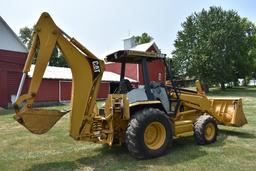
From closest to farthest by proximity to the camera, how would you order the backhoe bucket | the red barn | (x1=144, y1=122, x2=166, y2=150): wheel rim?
the backhoe bucket → (x1=144, y1=122, x2=166, y2=150): wheel rim → the red barn

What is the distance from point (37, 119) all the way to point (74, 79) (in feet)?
3.70

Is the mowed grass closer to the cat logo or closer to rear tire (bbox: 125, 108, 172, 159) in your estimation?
rear tire (bbox: 125, 108, 172, 159)

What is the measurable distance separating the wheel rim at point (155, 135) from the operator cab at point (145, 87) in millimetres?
729

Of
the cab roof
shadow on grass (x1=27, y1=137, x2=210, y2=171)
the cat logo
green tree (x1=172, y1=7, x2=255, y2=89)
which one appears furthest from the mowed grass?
green tree (x1=172, y1=7, x2=255, y2=89)

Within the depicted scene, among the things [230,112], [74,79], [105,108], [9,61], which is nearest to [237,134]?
[230,112]

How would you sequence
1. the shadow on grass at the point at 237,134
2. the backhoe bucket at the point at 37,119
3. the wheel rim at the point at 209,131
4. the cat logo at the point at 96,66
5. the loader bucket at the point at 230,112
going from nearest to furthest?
the backhoe bucket at the point at 37,119 → the cat logo at the point at 96,66 → the wheel rim at the point at 209,131 → the shadow on grass at the point at 237,134 → the loader bucket at the point at 230,112

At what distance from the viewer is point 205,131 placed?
780 centimetres

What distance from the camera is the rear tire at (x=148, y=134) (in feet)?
20.5

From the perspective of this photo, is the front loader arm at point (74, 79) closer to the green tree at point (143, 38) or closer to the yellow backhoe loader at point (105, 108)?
the yellow backhoe loader at point (105, 108)

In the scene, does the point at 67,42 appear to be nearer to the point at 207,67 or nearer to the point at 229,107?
the point at 229,107

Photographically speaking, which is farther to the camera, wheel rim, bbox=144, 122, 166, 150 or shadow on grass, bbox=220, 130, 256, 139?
shadow on grass, bbox=220, 130, 256, 139

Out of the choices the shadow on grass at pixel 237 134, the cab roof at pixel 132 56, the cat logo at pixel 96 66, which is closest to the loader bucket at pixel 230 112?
the shadow on grass at pixel 237 134

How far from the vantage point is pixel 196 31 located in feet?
142

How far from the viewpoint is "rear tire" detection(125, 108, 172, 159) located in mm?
6242
